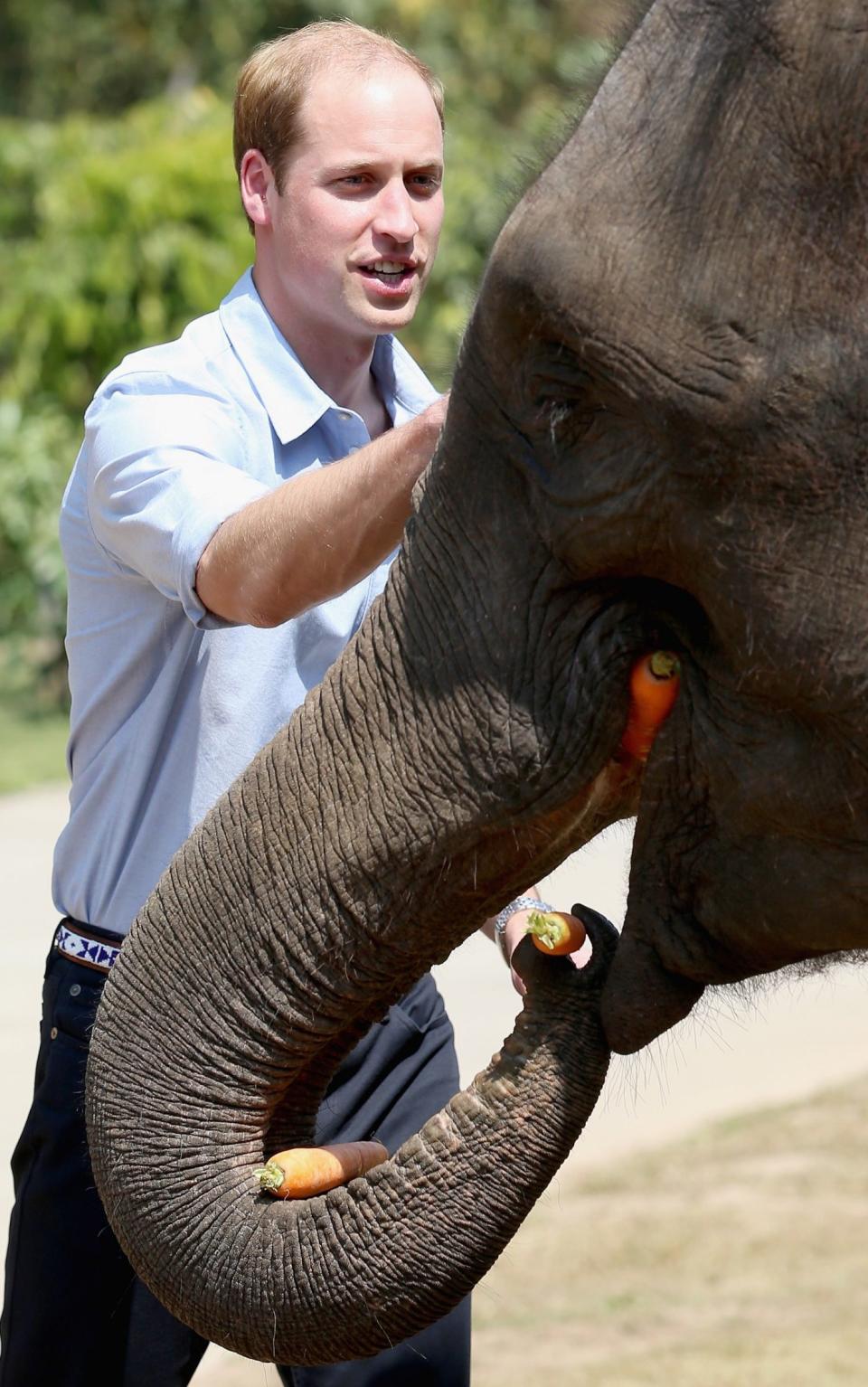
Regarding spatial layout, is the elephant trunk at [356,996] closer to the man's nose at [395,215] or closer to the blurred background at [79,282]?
the man's nose at [395,215]

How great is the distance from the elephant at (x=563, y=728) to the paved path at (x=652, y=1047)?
3.31 m

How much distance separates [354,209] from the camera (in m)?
3.27

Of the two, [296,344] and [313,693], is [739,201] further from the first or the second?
[296,344]

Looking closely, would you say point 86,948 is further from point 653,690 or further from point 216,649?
point 653,690

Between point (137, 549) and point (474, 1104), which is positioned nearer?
point (474, 1104)

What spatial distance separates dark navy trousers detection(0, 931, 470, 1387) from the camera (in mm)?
3219

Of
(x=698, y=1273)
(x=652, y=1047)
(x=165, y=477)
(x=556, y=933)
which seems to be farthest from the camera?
(x=652, y=1047)

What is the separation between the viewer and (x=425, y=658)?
7.55 feet

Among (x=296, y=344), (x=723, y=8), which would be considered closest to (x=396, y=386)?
(x=296, y=344)

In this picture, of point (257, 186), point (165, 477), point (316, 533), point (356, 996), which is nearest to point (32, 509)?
point (257, 186)

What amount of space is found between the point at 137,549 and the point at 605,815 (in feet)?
2.94

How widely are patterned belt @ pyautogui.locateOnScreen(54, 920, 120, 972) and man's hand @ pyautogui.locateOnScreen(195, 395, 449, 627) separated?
664 mm

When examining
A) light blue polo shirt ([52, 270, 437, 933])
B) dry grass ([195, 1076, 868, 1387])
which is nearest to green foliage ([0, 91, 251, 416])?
dry grass ([195, 1076, 868, 1387])

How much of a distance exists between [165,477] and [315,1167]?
984mm
